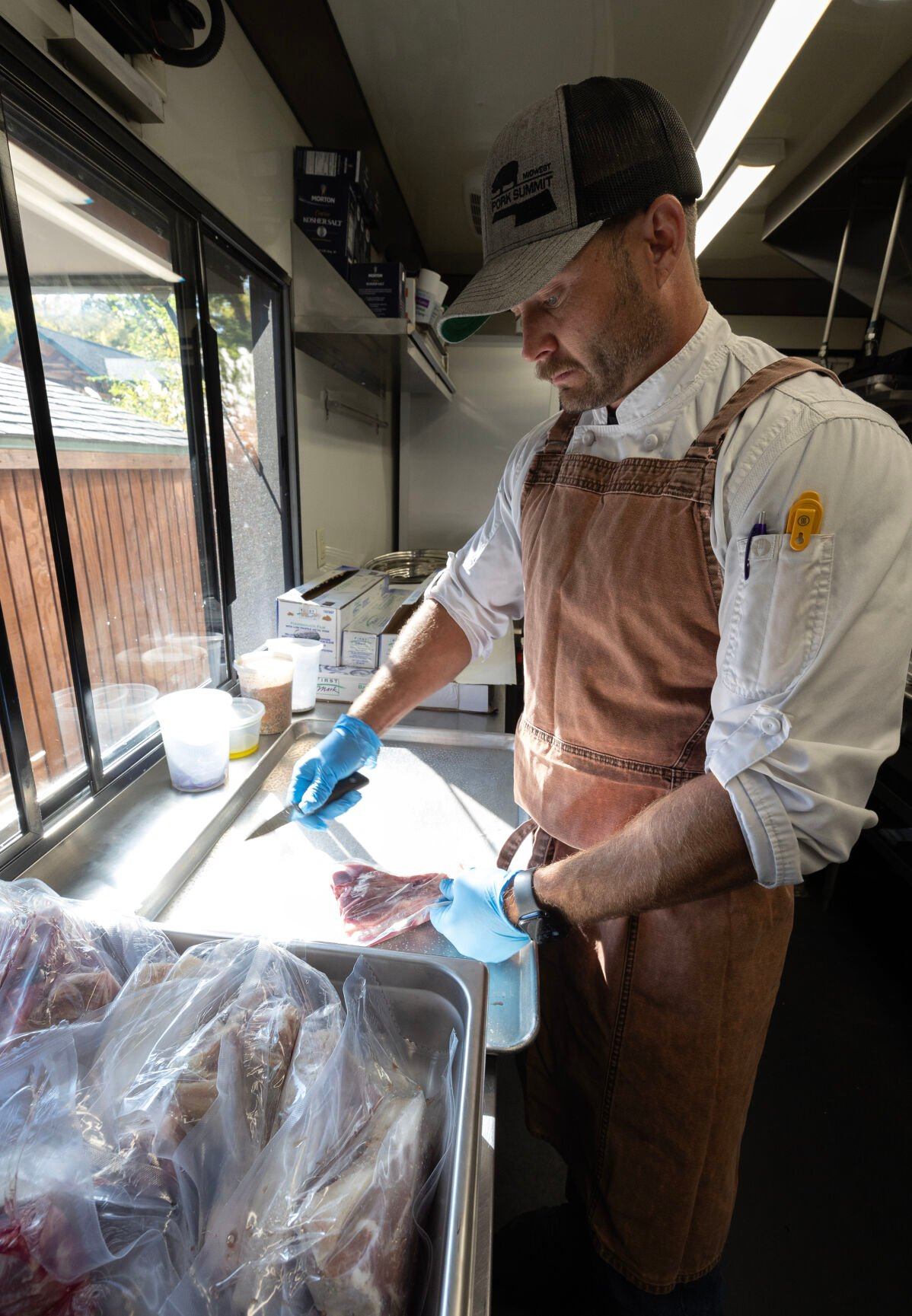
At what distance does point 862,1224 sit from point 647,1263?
1.06 meters

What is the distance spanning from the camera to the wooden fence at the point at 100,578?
44.3 inches

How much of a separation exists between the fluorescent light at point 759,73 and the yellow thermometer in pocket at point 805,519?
4.55 ft

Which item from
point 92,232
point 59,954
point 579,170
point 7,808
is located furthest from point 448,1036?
point 92,232

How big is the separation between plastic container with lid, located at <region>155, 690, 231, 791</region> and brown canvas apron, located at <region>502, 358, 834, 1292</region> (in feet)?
2.31

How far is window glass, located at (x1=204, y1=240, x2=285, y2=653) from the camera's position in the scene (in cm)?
183

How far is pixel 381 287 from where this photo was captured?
7.02 feet

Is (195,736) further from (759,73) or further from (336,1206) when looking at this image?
(759,73)

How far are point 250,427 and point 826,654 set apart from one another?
5.65 feet

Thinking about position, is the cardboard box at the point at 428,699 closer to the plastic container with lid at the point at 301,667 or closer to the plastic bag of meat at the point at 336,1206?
the plastic container with lid at the point at 301,667

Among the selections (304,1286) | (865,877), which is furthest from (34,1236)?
(865,877)

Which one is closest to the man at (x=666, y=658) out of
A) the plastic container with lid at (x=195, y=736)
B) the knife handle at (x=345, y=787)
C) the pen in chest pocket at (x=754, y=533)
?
the pen in chest pocket at (x=754, y=533)

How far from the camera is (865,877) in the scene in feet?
10.4

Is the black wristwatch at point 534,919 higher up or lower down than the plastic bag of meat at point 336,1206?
lower down

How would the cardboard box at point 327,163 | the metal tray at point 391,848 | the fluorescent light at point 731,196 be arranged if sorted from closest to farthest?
the metal tray at point 391,848
the cardboard box at point 327,163
the fluorescent light at point 731,196
